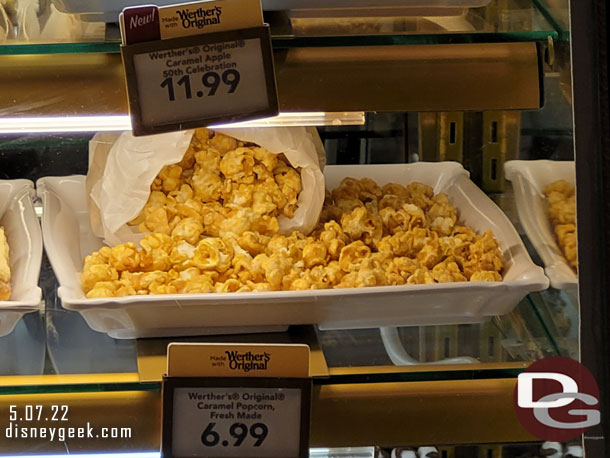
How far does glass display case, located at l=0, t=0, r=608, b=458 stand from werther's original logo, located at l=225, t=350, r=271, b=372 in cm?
7

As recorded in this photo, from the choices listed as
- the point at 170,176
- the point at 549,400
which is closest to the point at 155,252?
the point at 170,176

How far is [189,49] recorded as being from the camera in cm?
87

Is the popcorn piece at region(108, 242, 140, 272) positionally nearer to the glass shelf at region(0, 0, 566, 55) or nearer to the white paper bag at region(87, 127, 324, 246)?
the white paper bag at region(87, 127, 324, 246)

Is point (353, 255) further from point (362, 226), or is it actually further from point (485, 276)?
point (485, 276)

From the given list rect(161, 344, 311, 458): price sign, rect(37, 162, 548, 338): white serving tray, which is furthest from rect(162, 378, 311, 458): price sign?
rect(37, 162, 548, 338): white serving tray

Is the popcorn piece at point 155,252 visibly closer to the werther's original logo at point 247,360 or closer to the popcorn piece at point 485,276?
the werther's original logo at point 247,360

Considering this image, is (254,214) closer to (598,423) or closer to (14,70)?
(14,70)

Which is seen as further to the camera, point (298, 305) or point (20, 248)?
point (20, 248)

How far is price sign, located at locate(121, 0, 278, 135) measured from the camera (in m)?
0.87

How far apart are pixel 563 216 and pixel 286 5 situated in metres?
0.44

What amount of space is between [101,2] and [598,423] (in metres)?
0.73

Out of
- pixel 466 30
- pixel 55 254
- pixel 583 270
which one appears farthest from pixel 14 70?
pixel 583 270

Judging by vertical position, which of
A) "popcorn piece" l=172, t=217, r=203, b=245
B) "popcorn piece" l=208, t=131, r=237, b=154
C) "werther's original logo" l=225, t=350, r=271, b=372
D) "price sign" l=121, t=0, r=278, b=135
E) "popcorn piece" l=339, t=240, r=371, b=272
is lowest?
"werther's original logo" l=225, t=350, r=271, b=372

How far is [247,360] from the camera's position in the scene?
93 centimetres
